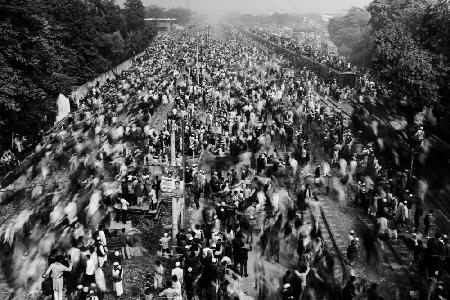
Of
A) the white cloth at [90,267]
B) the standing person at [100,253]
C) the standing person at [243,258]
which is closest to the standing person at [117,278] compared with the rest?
the white cloth at [90,267]

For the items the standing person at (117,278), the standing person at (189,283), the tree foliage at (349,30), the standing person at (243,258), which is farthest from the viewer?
the tree foliage at (349,30)

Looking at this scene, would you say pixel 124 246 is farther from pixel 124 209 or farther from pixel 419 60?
pixel 419 60

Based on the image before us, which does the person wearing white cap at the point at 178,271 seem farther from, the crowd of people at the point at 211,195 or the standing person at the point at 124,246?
the standing person at the point at 124,246

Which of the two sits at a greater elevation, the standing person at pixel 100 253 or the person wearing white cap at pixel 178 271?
the person wearing white cap at pixel 178 271

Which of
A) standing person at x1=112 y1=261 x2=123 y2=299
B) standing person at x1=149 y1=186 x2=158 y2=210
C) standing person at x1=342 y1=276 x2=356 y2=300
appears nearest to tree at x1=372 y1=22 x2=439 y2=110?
standing person at x1=149 y1=186 x2=158 y2=210

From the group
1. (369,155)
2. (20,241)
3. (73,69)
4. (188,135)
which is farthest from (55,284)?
(73,69)

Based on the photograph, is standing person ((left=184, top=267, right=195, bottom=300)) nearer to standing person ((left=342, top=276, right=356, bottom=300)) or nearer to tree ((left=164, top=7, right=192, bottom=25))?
standing person ((left=342, top=276, right=356, bottom=300))
